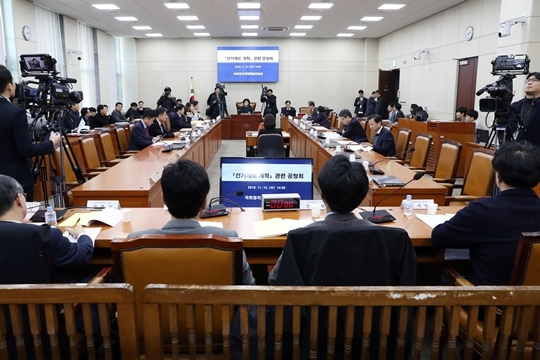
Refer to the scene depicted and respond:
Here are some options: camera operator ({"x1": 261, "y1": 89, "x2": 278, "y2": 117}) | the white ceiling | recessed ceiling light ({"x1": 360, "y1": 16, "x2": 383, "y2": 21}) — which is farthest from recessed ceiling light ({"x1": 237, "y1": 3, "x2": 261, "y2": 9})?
camera operator ({"x1": 261, "y1": 89, "x2": 278, "y2": 117})

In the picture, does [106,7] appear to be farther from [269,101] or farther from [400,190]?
[400,190]

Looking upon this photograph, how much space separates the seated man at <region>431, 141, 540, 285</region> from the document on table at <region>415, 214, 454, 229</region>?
1.25 feet

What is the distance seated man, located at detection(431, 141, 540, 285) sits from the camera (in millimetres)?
1650

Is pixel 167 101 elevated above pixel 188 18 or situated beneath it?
situated beneath

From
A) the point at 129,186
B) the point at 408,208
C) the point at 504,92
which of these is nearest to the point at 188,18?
the point at 504,92

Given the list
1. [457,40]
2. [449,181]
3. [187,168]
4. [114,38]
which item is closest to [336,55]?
[457,40]

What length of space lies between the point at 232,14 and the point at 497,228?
9.22m

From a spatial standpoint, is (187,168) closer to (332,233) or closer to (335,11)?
(332,233)

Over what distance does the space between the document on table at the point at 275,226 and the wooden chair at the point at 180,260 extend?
2.15 feet

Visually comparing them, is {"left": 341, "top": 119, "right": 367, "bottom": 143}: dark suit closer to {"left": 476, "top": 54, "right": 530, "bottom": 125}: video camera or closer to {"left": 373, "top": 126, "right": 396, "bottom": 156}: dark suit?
{"left": 373, "top": 126, "right": 396, "bottom": 156}: dark suit

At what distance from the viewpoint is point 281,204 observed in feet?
7.99

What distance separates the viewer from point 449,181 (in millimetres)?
3645

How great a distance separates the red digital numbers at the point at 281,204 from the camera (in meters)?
2.43

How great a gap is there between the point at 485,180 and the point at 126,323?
2.91 metres
